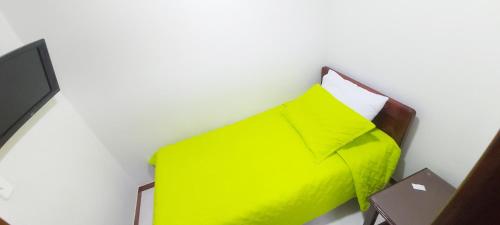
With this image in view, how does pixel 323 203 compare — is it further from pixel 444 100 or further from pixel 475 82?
pixel 475 82

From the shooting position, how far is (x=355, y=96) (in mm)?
1693

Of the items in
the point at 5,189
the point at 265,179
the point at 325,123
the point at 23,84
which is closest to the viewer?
the point at 5,189

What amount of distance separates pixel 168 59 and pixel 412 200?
1.79 meters

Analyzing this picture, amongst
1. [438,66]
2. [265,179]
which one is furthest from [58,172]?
[438,66]

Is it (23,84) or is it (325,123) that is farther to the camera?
(325,123)

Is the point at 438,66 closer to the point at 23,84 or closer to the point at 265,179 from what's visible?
the point at 265,179

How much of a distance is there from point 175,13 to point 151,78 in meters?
0.50

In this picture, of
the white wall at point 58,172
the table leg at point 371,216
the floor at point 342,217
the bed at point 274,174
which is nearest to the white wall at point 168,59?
the white wall at point 58,172

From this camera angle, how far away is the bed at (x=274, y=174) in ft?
4.37

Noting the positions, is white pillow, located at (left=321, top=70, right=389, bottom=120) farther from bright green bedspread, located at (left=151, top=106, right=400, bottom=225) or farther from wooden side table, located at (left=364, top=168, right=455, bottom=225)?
wooden side table, located at (left=364, top=168, right=455, bottom=225)

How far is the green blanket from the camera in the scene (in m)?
1.33

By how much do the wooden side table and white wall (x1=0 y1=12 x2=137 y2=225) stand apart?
169cm

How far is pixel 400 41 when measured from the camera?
145cm

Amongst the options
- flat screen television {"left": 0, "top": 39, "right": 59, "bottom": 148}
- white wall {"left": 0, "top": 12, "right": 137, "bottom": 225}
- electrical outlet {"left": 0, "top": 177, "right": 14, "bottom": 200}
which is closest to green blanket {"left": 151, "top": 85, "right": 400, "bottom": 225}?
white wall {"left": 0, "top": 12, "right": 137, "bottom": 225}
